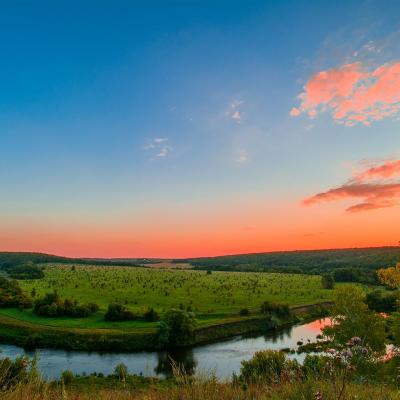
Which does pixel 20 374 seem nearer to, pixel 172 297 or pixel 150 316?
pixel 150 316

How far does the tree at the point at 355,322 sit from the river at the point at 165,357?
1674 cm

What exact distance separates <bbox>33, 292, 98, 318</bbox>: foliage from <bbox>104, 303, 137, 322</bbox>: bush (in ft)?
19.9

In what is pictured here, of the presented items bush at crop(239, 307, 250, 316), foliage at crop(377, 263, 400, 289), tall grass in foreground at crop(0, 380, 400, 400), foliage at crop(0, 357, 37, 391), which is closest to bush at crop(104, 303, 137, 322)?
bush at crop(239, 307, 250, 316)

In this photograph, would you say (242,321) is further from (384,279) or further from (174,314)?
(384,279)

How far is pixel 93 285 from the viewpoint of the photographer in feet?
374

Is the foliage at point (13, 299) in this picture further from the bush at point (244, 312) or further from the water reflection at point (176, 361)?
the bush at point (244, 312)

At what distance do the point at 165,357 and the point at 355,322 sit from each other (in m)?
33.7

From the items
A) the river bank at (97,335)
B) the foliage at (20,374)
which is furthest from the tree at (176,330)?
the foliage at (20,374)

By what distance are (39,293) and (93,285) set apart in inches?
759

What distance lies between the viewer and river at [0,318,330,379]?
5072 cm

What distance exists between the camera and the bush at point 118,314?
72.6m

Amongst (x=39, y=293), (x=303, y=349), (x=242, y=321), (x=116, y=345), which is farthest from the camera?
(x=39, y=293)

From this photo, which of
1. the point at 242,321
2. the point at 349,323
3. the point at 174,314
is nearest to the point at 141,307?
the point at 174,314

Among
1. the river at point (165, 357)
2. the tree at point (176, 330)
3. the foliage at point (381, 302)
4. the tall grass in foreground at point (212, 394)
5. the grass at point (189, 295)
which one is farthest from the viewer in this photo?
the foliage at point (381, 302)
